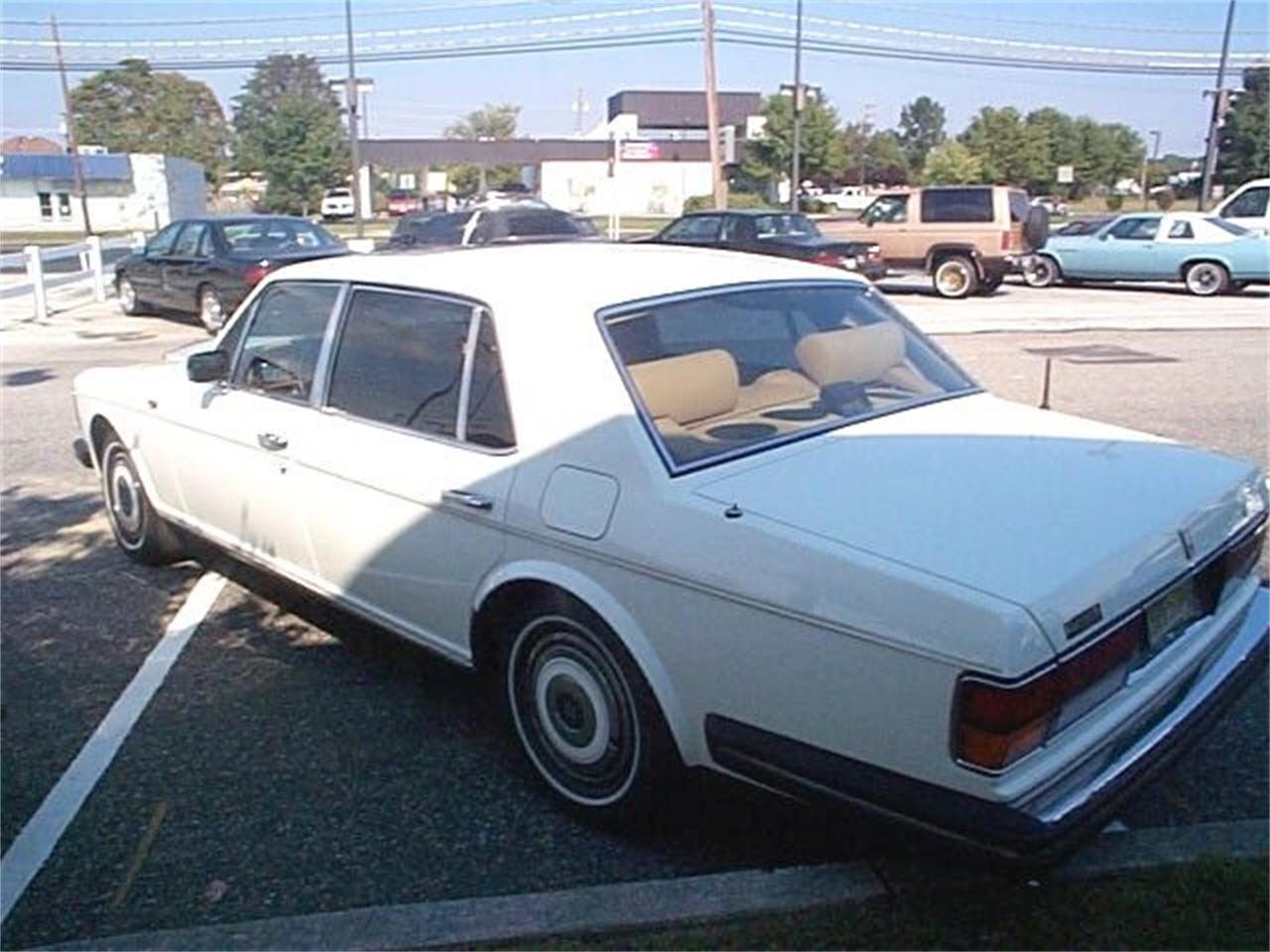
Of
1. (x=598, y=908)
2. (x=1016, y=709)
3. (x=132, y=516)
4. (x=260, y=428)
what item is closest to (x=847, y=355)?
(x=1016, y=709)

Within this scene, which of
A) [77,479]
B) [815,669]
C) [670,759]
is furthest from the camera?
[77,479]

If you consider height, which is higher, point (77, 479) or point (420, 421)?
point (420, 421)

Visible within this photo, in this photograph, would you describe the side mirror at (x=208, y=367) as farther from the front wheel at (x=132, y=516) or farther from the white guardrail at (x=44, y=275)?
the white guardrail at (x=44, y=275)

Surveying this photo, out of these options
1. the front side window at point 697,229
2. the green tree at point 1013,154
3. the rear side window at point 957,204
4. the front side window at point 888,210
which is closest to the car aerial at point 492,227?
the front side window at point 697,229

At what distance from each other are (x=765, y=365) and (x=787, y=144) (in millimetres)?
60008

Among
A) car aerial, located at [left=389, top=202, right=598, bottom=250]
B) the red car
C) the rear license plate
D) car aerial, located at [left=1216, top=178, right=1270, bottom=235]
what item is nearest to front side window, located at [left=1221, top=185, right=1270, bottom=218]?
car aerial, located at [left=1216, top=178, right=1270, bottom=235]

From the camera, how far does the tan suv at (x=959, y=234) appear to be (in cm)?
1783

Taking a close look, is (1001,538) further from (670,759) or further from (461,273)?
(461,273)

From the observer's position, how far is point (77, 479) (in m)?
6.82

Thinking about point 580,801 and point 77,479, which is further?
point 77,479

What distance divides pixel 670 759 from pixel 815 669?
1.96 feet

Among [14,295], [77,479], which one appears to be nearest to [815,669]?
[77,479]

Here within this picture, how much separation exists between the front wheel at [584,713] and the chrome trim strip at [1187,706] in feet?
3.23

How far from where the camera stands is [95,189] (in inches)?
2313
